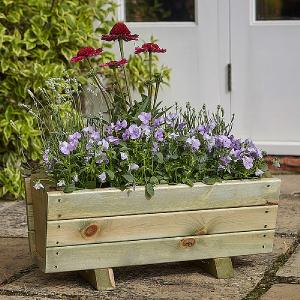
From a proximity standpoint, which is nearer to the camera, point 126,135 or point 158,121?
point 126,135

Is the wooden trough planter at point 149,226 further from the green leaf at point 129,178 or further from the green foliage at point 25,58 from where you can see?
the green foliage at point 25,58

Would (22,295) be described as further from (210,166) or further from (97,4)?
(97,4)

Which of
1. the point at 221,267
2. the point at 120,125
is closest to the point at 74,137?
the point at 120,125

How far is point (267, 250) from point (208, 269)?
0.25 m

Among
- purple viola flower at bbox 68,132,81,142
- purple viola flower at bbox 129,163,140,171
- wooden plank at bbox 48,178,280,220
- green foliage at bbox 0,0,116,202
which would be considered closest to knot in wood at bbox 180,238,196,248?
wooden plank at bbox 48,178,280,220

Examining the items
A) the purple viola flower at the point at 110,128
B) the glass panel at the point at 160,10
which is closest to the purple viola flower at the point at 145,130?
the purple viola flower at the point at 110,128

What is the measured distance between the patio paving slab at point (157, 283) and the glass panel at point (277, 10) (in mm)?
2144

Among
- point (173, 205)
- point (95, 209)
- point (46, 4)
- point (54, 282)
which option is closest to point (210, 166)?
point (173, 205)

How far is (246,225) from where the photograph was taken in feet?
12.1

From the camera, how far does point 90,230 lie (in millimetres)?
3508

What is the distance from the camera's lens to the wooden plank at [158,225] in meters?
3.49

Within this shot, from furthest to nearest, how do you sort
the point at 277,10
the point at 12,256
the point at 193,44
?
1. the point at 193,44
2. the point at 277,10
3. the point at 12,256

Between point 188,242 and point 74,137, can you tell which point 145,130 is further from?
point 188,242

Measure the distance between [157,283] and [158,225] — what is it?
27 cm
